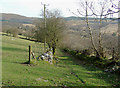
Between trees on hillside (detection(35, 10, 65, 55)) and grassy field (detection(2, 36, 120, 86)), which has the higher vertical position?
trees on hillside (detection(35, 10, 65, 55))

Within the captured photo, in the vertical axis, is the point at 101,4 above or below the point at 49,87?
above

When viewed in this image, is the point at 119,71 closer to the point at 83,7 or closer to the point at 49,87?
the point at 49,87

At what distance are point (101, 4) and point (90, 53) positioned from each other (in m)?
11.7

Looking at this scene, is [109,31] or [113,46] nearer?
[113,46]

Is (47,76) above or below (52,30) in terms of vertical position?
below

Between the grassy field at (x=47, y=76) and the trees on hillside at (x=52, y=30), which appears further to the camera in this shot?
the trees on hillside at (x=52, y=30)

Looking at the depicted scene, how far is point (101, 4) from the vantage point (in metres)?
18.3

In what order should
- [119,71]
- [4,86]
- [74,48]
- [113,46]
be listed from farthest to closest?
1. [74,48]
2. [113,46]
3. [119,71]
4. [4,86]

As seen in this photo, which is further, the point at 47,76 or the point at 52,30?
the point at 52,30

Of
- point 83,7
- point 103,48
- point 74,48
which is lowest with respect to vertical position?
point 74,48

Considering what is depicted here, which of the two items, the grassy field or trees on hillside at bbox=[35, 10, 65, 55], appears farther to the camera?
trees on hillside at bbox=[35, 10, 65, 55]

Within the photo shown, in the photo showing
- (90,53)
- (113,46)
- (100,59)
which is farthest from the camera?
(90,53)

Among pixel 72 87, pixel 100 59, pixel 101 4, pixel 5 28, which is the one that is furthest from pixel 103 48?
pixel 5 28

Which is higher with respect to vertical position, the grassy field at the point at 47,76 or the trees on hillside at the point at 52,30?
the trees on hillside at the point at 52,30
